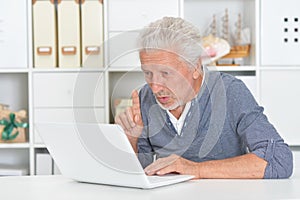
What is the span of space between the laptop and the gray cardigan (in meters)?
0.32

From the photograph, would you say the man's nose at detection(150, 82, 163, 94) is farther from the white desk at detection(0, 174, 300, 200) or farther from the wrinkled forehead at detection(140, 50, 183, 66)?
the white desk at detection(0, 174, 300, 200)

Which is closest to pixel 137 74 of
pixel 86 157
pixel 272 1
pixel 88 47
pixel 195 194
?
pixel 86 157

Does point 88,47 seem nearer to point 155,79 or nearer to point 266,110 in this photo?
point 266,110

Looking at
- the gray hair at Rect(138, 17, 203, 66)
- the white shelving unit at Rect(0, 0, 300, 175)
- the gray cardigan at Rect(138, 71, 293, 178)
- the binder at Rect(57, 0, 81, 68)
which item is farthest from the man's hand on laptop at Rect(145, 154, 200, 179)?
the binder at Rect(57, 0, 81, 68)

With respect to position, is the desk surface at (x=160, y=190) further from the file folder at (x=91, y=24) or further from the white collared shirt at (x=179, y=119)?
the file folder at (x=91, y=24)

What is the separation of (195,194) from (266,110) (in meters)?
1.50

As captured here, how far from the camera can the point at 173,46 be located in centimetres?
162

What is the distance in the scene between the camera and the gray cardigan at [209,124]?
5.63 feet

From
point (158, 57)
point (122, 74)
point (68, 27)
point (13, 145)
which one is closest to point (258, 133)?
point (158, 57)

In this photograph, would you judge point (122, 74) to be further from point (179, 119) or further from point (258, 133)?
point (258, 133)

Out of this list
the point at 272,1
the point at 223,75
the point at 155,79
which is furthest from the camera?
the point at 272,1

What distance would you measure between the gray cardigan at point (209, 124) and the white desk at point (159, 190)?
0.30 metres

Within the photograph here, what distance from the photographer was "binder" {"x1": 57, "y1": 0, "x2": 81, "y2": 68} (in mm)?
2652

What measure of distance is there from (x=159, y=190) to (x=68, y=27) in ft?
4.93
